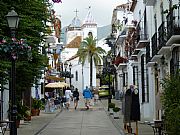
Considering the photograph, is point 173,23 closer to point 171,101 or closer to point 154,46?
point 171,101

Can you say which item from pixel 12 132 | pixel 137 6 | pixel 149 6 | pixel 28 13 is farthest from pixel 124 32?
pixel 12 132

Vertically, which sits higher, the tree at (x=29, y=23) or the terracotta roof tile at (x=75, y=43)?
the terracotta roof tile at (x=75, y=43)

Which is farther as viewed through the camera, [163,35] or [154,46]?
[154,46]

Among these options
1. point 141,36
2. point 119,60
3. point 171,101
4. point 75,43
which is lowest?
point 171,101

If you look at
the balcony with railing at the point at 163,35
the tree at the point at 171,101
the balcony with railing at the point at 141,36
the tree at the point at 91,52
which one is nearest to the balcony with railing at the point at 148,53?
the balcony with railing at the point at 141,36

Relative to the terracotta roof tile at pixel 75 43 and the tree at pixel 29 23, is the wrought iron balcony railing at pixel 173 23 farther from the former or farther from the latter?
the terracotta roof tile at pixel 75 43

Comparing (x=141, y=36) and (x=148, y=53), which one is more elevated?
(x=141, y=36)

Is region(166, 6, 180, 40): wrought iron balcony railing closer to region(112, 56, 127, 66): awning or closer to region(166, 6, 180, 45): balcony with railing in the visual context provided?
region(166, 6, 180, 45): balcony with railing

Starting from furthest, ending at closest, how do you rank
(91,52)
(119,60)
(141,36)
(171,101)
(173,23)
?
(91,52) < (119,60) < (141,36) < (173,23) < (171,101)

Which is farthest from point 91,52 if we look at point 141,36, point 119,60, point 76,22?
point 141,36

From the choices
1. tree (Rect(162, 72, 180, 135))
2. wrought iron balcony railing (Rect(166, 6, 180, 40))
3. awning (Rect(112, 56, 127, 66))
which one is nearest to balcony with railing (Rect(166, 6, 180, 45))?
wrought iron balcony railing (Rect(166, 6, 180, 40))

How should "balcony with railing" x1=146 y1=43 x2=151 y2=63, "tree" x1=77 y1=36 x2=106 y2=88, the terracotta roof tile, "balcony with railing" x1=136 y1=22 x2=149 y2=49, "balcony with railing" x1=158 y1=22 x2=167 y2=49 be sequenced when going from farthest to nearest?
the terracotta roof tile → "tree" x1=77 y1=36 x2=106 y2=88 → "balcony with railing" x1=136 y1=22 x2=149 y2=49 → "balcony with railing" x1=146 y1=43 x2=151 y2=63 → "balcony with railing" x1=158 y1=22 x2=167 y2=49

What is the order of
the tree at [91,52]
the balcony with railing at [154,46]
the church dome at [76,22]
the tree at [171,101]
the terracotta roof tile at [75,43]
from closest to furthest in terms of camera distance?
the tree at [171,101], the balcony with railing at [154,46], the tree at [91,52], the terracotta roof tile at [75,43], the church dome at [76,22]

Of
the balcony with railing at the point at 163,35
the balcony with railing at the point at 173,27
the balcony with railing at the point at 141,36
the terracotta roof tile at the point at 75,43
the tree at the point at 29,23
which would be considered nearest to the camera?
the tree at the point at 29,23
